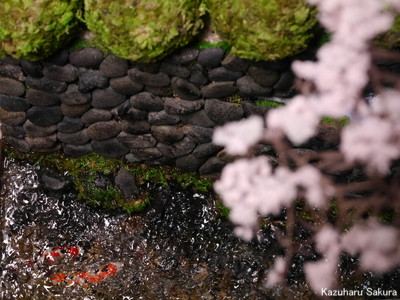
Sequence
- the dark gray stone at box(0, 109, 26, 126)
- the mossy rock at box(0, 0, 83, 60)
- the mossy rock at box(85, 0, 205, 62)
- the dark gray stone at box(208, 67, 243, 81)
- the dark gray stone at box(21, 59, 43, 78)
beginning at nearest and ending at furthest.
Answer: the mossy rock at box(85, 0, 205, 62) < the mossy rock at box(0, 0, 83, 60) < the dark gray stone at box(208, 67, 243, 81) < the dark gray stone at box(21, 59, 43, 78) < the dark gray stone at box(0, 109, 26, 126)

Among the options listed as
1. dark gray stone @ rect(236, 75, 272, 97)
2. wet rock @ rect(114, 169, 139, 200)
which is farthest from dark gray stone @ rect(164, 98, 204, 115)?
wet rock @ rect(114, 169, 139, 200)

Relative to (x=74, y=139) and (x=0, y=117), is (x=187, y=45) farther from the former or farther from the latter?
(x=0, y=117)

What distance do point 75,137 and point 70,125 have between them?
101mm

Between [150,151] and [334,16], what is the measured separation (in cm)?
170

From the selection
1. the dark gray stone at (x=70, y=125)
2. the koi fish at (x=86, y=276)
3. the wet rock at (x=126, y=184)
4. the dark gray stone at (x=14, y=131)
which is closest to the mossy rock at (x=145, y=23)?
the dark gray stone at (x=70, y=125)

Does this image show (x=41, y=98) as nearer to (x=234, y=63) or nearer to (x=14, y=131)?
(x=14, y=131)

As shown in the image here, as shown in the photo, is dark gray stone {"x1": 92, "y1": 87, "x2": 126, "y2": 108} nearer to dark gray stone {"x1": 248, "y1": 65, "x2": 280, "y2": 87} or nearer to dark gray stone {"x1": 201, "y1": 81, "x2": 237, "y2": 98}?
dark gray stone {"x1": 201, "y1": 81, "x2": 237, "y2": 98}

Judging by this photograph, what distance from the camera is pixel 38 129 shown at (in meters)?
2.82

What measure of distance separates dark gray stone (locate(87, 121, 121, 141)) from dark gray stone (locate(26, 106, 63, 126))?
0.74ft

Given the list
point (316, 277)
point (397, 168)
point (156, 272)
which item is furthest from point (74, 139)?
point (397, 168)

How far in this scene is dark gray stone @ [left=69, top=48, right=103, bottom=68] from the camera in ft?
7.59

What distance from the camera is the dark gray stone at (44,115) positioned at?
8.82ft

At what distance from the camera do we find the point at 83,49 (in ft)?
7.63

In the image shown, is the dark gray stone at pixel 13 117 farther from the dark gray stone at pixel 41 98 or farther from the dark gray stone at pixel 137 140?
the dark gray stone at pixel 137 140
